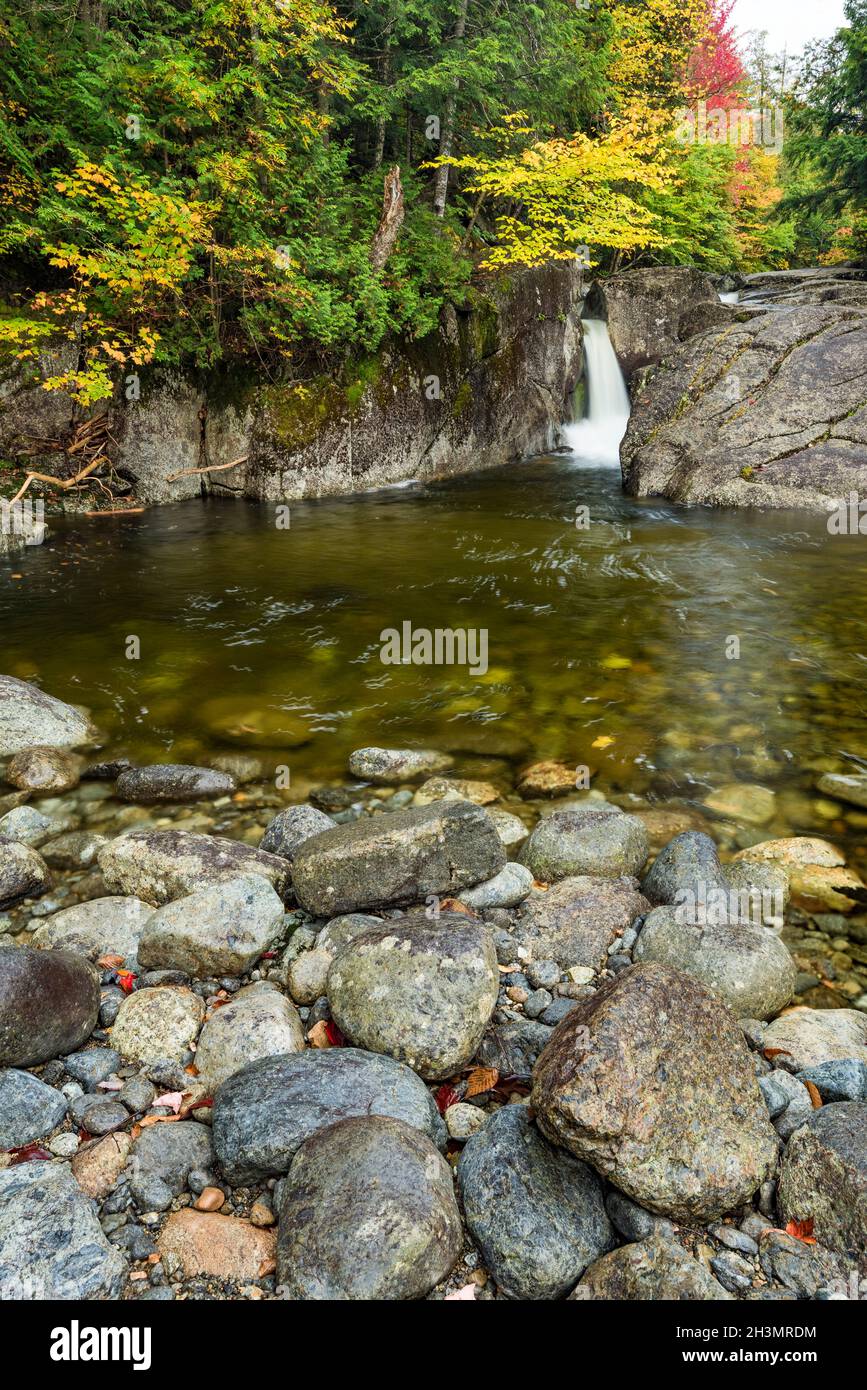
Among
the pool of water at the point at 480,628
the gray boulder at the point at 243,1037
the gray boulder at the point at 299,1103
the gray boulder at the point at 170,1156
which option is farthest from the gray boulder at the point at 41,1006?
the pool of water at the point at 480,628

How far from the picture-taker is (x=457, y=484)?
15.2 m

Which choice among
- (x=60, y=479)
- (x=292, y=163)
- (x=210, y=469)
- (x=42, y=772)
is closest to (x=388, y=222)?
(x=292, y=163)

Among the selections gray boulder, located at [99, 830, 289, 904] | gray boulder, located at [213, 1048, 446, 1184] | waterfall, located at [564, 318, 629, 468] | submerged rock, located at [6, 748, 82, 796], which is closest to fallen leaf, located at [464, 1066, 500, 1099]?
gray boulder, located at [213, 1048, 446, 1184]

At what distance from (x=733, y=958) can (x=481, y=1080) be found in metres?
1.21

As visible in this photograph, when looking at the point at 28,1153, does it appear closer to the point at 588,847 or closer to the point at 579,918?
the point at 579,918

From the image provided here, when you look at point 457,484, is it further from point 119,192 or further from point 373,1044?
point 373,1044

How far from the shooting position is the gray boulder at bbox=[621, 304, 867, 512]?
12.6 meters

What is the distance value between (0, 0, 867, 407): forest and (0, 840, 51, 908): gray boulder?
8606 mm

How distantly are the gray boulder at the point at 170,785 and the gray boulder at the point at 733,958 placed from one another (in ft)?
9.33

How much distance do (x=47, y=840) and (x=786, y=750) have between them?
4.87 meters

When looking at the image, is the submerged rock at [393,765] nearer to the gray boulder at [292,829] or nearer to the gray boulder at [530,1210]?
the gray boulder at [292,829]

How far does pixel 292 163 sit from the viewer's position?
1271 centimetres
